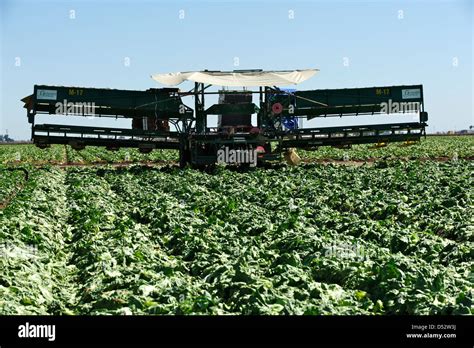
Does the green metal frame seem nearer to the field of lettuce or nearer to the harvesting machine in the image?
the harvesting machine

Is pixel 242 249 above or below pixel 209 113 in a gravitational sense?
below

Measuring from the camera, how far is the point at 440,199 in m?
16.2

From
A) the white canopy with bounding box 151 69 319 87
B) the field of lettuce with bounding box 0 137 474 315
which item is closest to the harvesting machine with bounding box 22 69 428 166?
the white canopy with bounding box 151 69 319 87

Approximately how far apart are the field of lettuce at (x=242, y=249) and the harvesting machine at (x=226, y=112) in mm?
5494

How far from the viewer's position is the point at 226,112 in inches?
1029

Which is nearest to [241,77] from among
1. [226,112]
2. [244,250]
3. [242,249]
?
[226,112]

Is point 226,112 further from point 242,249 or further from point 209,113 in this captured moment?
point 242,249

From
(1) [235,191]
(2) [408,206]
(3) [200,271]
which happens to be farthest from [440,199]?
(3) [200,271]

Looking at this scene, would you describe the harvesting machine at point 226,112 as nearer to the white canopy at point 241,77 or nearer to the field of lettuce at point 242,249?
the white canopy at point 241,77

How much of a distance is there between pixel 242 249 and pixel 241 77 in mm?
15488

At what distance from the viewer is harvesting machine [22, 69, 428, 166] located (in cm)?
2539

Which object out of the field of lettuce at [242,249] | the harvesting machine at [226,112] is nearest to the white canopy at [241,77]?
the harvesting machine at [226,112]

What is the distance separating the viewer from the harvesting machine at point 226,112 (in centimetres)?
2539
